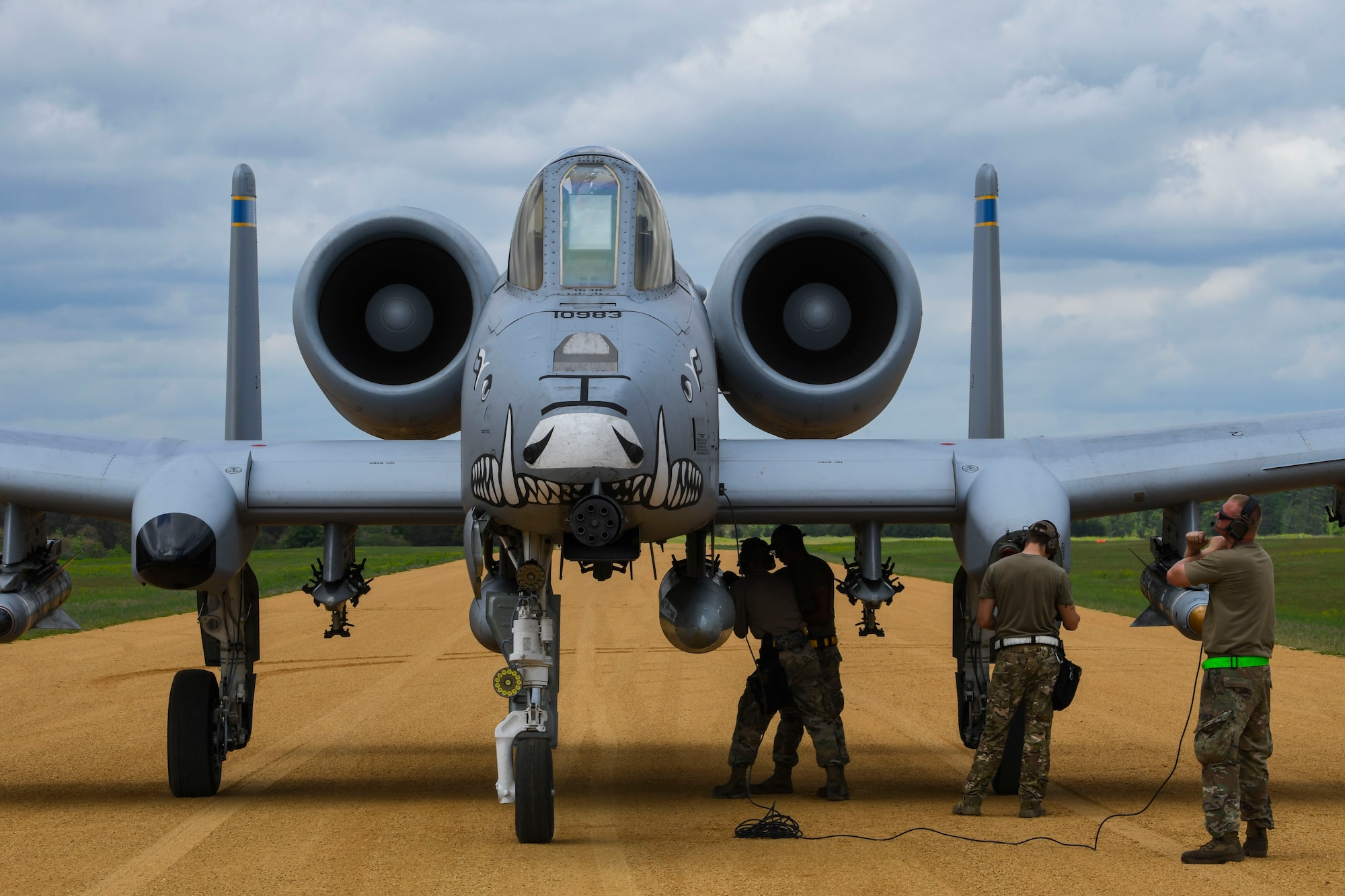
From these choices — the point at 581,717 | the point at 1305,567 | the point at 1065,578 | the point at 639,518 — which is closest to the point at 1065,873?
the point at 1065,578

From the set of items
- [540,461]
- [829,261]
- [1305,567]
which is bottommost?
[1305,567]

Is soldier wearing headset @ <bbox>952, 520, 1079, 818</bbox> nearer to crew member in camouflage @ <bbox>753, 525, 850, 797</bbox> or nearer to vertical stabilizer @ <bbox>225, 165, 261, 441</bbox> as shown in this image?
crew member in camouflage @ <bbox>753, 525, 850, 797</bbox>

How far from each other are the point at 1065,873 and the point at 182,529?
5.80 metres

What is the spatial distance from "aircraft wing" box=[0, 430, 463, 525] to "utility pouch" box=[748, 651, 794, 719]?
2449mm

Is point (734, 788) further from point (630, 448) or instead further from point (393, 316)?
→ point (393, 316)

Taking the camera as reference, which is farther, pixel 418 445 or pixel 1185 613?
pixel 418 445

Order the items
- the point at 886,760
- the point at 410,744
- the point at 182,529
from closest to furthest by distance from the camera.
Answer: the point at 182,529
the point at 886,760
the point at 410,744

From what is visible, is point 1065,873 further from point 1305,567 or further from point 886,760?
point 1305,567

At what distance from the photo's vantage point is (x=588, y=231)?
8.92 metres

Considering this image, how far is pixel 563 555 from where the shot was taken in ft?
27.9

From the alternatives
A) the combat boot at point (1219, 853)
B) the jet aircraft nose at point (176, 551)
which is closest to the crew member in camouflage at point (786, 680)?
the combat boot at point (1219, 853)

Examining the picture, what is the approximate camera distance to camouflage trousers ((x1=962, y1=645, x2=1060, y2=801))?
9305 mm

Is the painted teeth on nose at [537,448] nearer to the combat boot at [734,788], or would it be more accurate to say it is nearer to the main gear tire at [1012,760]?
the combat boot at [734,788]

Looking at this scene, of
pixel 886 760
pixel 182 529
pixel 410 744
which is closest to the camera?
pixel 182 529
